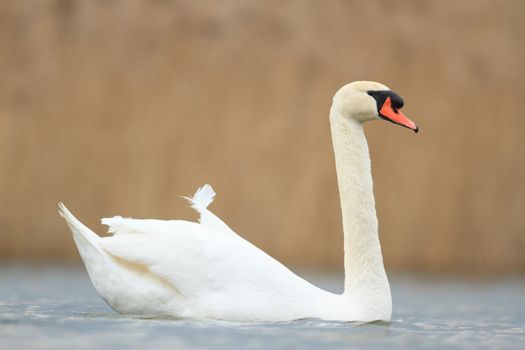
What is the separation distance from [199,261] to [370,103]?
5.96 ft

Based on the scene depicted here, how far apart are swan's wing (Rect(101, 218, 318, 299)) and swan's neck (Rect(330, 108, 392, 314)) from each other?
0.58m

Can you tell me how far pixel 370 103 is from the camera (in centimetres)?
929

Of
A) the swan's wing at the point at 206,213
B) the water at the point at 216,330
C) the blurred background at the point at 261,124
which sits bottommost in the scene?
the water at the point at 216,330

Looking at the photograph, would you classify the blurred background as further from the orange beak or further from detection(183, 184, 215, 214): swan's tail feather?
the orange beak

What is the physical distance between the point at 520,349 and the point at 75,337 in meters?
3.02

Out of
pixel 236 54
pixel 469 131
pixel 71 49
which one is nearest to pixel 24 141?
pixel 71 49

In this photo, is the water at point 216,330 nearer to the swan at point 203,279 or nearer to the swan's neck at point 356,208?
the swan at point 203,279

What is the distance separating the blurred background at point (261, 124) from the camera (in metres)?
29.9

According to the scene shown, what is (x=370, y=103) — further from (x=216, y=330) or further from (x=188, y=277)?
(x=216, y=330)

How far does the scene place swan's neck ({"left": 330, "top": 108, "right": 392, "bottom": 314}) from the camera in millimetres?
9195

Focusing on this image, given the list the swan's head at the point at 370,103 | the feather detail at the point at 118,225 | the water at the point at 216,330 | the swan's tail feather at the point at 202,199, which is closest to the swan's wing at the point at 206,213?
the swan's tail feather at the point at 202,199

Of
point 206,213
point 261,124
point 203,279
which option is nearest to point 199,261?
point 203,279

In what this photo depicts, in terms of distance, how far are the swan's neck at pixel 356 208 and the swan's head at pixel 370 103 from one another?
0.10m

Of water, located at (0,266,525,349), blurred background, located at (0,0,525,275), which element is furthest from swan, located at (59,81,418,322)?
blurred background, located at (0,0,525,275)
